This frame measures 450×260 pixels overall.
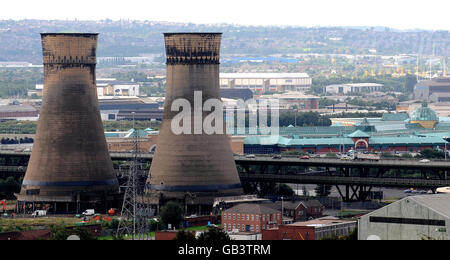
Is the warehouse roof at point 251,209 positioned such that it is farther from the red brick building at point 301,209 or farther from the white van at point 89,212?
the white van at point 89,212

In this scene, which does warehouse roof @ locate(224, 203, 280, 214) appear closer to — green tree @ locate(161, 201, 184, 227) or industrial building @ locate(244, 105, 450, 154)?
green tree @ locate(161, 201, 184, 227)

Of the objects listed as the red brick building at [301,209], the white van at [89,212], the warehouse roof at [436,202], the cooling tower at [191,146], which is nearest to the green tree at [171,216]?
the red brick building at [301,209]

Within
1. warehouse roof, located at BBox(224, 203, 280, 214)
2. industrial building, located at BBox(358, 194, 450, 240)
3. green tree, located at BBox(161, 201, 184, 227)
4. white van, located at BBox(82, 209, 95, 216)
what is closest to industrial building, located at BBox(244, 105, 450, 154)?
white van, located at BBox(82, 209, 95, 216)

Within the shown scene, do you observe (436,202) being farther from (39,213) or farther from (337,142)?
(337,142)

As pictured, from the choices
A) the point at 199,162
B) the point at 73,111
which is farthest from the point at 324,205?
the point at 73,111
